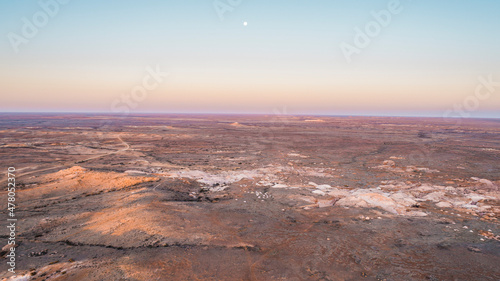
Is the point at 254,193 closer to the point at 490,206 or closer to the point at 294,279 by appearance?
the point at 294,279

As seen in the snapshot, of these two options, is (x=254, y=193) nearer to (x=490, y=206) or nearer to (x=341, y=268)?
(x=341, y=268)

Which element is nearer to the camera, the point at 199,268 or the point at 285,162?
the point at 199,268

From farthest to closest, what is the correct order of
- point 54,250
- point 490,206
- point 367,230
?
point 490,206 < point 367,230 < point 54,250

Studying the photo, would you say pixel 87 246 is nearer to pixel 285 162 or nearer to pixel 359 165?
pixel 285 162

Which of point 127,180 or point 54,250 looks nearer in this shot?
point 54,250

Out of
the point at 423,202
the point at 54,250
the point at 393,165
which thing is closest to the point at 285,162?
the point at 393,165

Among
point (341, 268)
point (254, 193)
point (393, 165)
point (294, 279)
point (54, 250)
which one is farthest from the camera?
point (393, 165)

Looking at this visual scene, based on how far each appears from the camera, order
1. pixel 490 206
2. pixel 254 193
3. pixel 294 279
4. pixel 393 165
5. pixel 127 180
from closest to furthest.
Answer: pixel 294 279 < pixel 490 206 < pixel 254 193 < pixel 127 180 < pixel 393 165

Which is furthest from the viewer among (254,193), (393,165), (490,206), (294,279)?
(393,165)

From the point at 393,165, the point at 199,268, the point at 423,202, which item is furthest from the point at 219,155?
the point at 199,268
